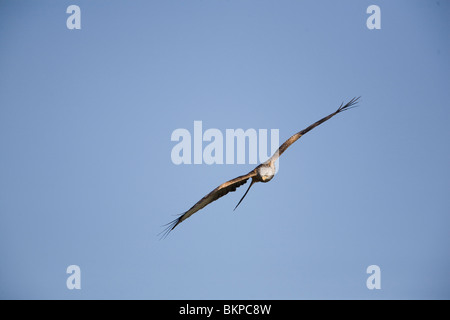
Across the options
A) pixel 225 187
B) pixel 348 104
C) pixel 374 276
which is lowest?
pixel 374 276

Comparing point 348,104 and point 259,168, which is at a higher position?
point 348,104
